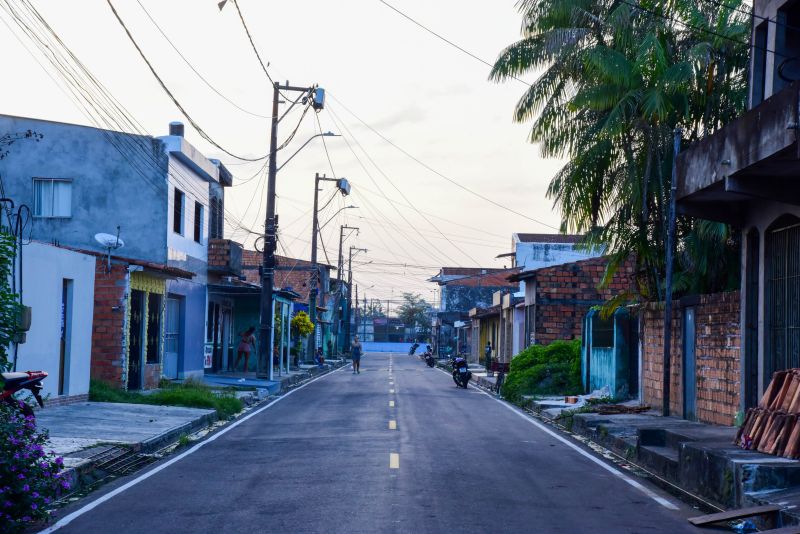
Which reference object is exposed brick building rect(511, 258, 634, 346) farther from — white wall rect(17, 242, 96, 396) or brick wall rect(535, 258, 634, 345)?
white wall rect(17, 242, 96, 396)

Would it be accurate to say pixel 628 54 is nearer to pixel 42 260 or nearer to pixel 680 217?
pixel 680 217

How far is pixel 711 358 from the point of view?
Result: 60.1 feet

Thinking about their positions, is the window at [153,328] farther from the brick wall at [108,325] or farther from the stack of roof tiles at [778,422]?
the stack of roof tiles at [778,422]

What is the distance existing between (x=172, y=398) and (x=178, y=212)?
1052 cm

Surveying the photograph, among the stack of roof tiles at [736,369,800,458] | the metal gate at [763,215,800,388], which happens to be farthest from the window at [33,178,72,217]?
the stack of roof tiles at [736,369,800,458]

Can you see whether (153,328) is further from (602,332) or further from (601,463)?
(601,463)

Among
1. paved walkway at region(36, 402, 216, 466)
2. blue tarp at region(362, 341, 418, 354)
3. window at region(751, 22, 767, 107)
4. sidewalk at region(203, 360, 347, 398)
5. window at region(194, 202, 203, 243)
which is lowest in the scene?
blue tarp at region(362, 341, 418, 354)

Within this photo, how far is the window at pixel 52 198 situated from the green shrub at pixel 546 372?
14391 mm

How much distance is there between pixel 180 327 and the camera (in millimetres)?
32625

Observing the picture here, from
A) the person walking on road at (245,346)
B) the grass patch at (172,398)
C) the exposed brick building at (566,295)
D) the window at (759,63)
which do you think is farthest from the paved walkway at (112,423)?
the exposed brick building at (566,295)

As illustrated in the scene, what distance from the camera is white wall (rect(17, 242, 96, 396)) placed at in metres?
19.5

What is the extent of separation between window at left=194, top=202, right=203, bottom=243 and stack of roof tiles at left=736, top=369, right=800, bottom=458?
25.3 metres

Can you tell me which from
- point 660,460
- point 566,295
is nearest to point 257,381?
point 566,295

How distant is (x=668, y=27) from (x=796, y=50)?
997 cm
